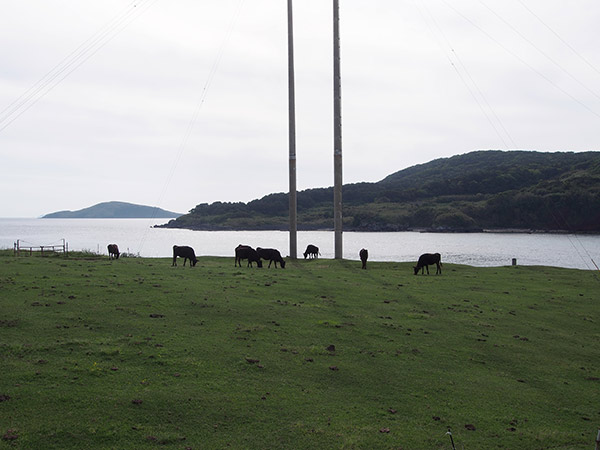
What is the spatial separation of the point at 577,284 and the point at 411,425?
21.5 metres

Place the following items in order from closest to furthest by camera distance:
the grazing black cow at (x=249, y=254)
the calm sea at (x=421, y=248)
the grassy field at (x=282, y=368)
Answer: the grassy field at (x=282, y=368) → the grazing black cow at (x=249, y=254) → the calm sea at (x=421, y=248)

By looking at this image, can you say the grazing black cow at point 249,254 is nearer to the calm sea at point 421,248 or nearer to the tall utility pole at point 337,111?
the tall utility pole at point 337,111

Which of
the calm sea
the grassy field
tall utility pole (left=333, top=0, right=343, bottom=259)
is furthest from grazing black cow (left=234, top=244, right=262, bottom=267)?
the calm sea

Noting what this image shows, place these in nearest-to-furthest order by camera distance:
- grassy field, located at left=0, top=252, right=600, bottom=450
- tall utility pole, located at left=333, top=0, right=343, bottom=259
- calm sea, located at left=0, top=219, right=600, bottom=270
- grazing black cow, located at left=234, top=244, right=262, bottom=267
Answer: grassy field, located at left=0, top=252, right=600, bottom=450 → grazing black cow, located at left=234, top=244, right=262, bottom=267 → tall utility pole, located at left=333, top=0, right=343, bottom=259 → calm sea, located at left=0, top=219, right=600, bottom=270

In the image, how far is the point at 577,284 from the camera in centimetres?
2617

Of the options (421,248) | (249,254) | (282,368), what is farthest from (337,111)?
(421,248)

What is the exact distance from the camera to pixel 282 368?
11109 mm

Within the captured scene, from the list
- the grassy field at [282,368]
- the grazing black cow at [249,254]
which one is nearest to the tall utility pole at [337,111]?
the grazing black cow at [249,254]

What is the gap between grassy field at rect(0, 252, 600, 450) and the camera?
8281 mm

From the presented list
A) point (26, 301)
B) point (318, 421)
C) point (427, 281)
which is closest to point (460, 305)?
point (427, 281)

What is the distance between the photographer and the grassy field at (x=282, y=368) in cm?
828

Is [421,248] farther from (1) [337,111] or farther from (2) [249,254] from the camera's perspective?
(2) [249,254]

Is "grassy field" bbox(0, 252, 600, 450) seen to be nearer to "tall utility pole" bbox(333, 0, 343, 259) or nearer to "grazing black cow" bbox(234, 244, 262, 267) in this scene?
"grazing black cow" bbox(234, 244, 262, 267)

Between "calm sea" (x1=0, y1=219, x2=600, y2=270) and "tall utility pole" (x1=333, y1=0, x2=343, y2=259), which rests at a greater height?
"tall utility pole" (x1=333, y1=0, x2=343, y2=259)
